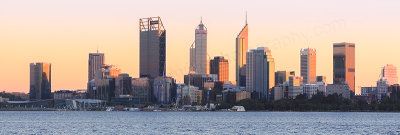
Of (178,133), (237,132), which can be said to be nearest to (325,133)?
(237,132)

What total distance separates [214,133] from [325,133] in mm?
16413

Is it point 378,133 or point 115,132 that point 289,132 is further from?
point 115,132

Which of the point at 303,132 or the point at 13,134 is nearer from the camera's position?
the point at 13,134

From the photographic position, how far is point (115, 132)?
A: 13188 cm

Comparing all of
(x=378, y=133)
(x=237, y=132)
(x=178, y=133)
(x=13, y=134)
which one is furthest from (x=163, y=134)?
(x=378, y=133)

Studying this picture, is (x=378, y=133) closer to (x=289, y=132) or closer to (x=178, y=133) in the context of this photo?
(x=289, y=132)

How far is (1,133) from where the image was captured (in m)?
128

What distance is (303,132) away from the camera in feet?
441

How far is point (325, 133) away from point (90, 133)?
3440 centimetres

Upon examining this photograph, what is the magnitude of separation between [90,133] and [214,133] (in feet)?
59.1

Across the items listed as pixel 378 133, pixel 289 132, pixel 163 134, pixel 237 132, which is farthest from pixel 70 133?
pixel 378 133

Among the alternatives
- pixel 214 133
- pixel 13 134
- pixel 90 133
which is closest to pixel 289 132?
pixel 214 133

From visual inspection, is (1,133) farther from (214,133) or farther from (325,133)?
(325,133)

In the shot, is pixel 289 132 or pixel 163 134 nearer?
pixel 163 134
